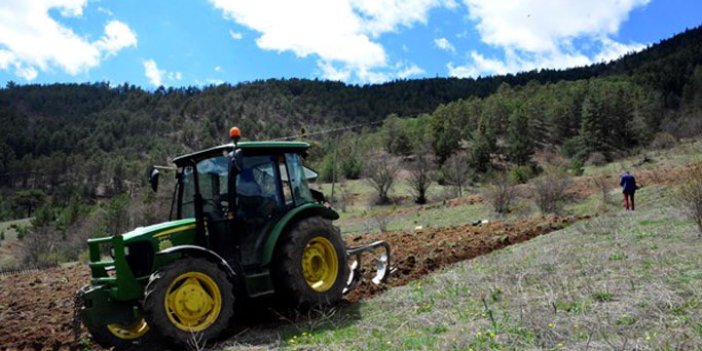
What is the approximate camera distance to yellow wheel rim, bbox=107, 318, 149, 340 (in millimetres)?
6379

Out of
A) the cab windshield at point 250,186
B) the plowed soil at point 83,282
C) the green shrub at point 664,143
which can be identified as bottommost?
the plowed soil at point 83,282

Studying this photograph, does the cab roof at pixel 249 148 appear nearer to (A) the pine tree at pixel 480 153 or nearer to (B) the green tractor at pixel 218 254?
(B) the green tractor at pixel 218 254

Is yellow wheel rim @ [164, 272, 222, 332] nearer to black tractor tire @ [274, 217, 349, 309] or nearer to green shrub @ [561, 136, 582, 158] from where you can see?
black tractor tire @ [274, 217, 349, 309]

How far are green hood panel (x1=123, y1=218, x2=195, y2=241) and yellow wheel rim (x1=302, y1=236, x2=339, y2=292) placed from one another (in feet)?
4.94

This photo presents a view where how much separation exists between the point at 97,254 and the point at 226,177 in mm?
1832

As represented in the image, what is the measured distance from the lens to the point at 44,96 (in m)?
162

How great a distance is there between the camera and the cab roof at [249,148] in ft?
23.0

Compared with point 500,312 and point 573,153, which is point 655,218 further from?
point 573,153

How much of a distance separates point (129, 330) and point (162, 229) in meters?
1.23

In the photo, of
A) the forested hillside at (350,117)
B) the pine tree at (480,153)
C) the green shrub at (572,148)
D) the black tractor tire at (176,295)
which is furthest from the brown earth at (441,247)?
the green shrub at (572,148)

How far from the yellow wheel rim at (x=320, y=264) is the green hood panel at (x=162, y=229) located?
4.94 ft

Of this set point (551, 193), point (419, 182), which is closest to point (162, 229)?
point (551, 193)

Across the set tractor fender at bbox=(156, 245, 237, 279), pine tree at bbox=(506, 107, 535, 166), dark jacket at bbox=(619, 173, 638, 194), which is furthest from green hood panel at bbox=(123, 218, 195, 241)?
pine tree at bbox=(506, 107, 535, 166)

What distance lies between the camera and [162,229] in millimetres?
6637
